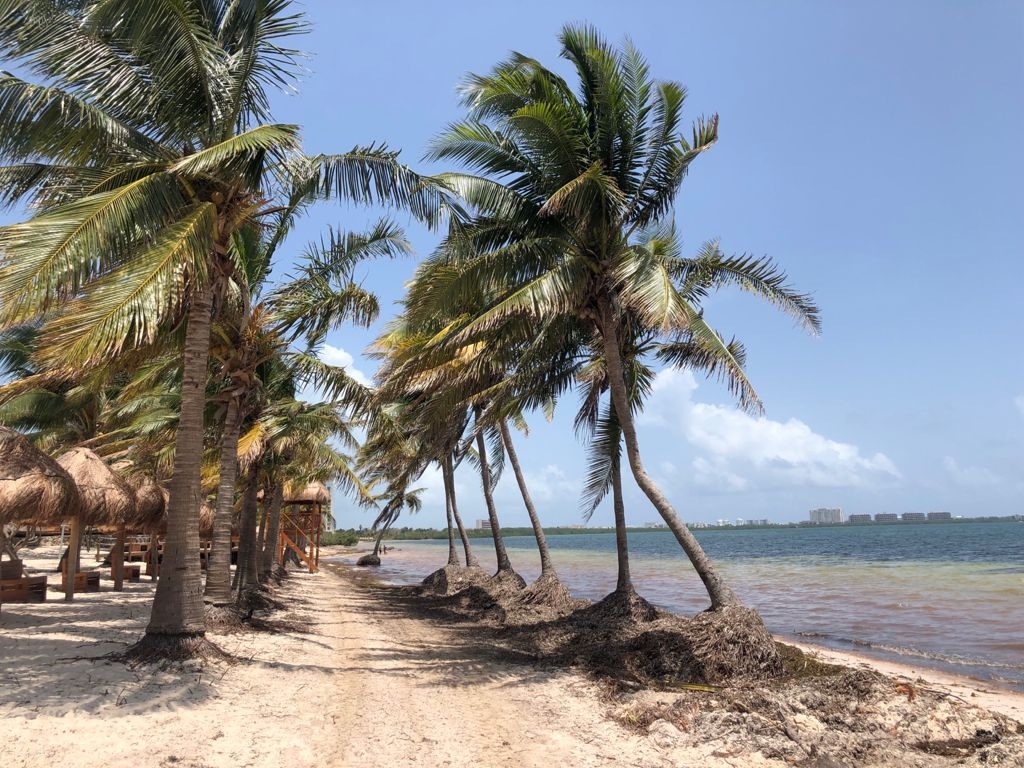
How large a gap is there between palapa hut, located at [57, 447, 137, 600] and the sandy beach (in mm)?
3303

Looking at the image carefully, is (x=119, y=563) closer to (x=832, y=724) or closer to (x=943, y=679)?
(x=832, y=724)

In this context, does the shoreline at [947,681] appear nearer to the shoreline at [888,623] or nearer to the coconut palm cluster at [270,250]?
the shoreline at [888,623]

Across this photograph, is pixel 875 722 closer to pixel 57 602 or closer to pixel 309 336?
pixel 309 336

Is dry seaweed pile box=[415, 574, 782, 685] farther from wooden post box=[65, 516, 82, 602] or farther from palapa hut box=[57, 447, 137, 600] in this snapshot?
wooden post box=[65, 516, 82, 602]

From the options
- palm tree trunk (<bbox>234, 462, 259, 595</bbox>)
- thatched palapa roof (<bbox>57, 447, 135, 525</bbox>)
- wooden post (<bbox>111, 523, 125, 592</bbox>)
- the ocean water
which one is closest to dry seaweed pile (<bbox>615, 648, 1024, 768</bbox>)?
the ocean water

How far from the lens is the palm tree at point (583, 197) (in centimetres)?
887

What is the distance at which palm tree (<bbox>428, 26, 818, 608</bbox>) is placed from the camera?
887 centimetres

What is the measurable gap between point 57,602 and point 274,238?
7.95m

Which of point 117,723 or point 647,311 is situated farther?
point 647,311

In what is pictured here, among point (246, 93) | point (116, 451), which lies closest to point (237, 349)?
point (246, 93)

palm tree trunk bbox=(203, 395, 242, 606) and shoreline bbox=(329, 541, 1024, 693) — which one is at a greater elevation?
palm tree trunk bbox=(203, 395, 242, 606)

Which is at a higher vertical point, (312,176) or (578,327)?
(312,176)

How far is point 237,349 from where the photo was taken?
33.6 ft

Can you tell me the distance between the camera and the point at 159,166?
7.54 metres
